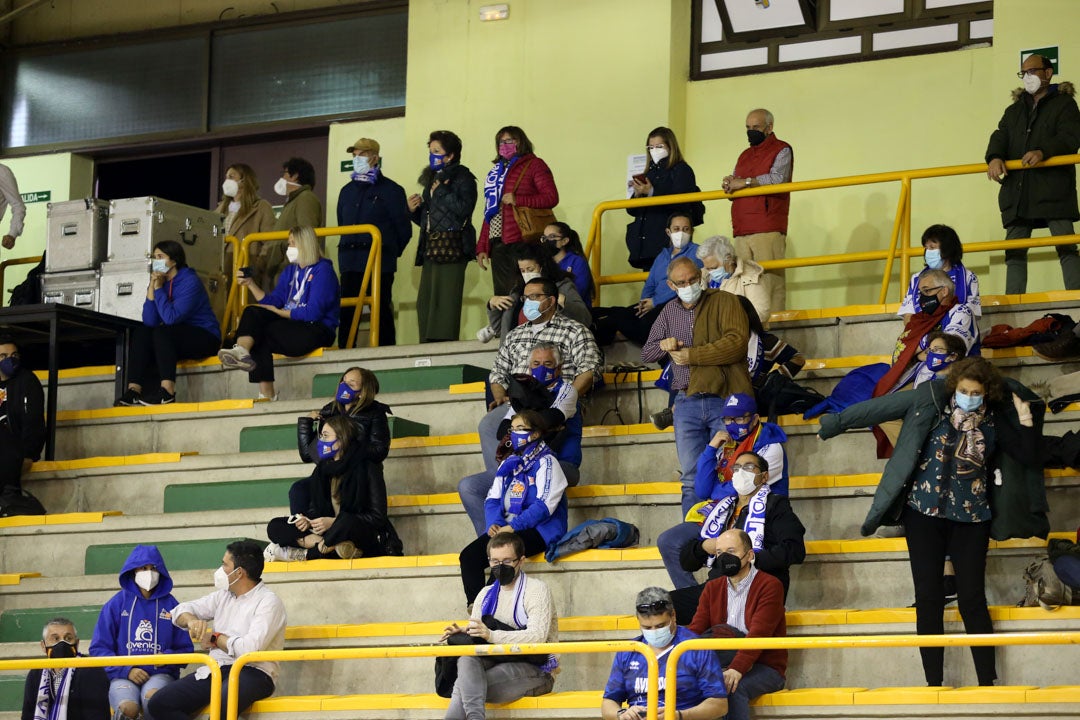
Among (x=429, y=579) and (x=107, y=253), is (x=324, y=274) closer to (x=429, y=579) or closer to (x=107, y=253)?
(x=107, y=253)

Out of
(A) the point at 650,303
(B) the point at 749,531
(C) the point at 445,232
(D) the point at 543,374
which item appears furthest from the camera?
(C) the point at 445,232

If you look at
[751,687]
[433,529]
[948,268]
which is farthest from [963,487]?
[433,529]

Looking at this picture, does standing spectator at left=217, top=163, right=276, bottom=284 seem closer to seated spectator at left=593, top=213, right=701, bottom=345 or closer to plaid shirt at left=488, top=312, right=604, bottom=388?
seated spectator at left=593, top=213, right=701, bottom=345

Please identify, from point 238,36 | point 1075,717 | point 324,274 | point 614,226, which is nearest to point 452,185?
point 324,274

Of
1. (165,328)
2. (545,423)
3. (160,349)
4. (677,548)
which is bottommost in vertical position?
(677,548)

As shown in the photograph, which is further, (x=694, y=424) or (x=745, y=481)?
(x=694, y=424)

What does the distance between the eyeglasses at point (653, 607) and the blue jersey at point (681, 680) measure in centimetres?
17

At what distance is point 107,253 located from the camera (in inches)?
500

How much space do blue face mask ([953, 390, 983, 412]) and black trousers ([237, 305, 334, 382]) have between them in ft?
16.5

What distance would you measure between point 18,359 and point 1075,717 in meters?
6.92

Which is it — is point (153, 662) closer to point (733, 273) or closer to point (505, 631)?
point (505, 631)

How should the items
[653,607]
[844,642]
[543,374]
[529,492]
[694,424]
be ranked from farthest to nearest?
[543,374], [694,424], [529,492], [653,607], [844,642]

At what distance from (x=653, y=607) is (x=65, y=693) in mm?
2934

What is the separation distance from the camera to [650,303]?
1121cm
